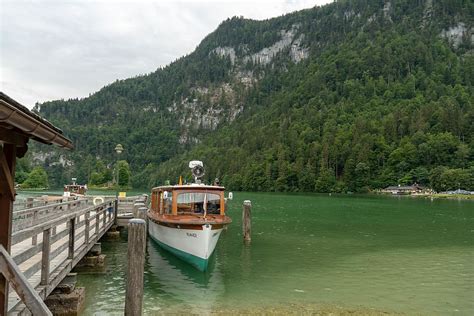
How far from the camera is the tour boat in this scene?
738 inches

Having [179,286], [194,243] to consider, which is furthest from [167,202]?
[179,286]

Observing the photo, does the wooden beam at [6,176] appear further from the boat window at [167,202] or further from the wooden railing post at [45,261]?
the boat window at [167,202]

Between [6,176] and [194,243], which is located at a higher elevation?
[6,176]

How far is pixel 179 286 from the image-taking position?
1678cm

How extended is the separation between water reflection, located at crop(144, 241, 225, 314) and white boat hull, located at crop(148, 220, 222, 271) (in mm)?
457

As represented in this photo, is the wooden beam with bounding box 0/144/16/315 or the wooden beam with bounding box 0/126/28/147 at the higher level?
the wooden beam with bounding box 0/126/28/147

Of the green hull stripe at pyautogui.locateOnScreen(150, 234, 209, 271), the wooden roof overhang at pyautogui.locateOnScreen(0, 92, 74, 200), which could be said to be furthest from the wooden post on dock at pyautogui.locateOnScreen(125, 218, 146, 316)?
the green hull stripe at pyautogui.locateOnScreen(150, 234, 209, 271)

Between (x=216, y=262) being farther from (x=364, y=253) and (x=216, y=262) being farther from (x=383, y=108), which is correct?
(x=383, y=108)

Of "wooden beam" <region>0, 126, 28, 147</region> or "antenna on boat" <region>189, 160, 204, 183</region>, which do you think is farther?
"antenna on boat" <region>189, 160, 204, 183</region>

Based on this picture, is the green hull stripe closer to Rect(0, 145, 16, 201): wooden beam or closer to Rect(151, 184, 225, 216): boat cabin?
Rect(151, 184, 225, 216): boat cabin

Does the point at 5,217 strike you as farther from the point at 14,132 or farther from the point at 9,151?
the point at 14,132

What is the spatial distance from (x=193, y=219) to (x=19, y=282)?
43.6 feet

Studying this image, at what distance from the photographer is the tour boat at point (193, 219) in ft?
61.5

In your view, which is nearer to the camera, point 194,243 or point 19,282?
point 19,282
